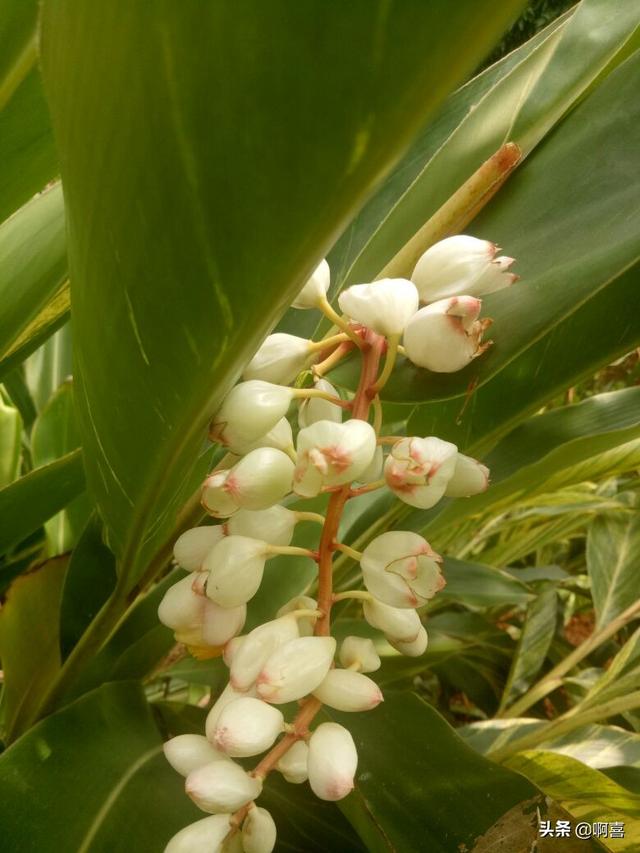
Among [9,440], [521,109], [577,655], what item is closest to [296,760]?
[521,109]

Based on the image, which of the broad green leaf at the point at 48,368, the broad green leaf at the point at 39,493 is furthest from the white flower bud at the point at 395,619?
the broad green leaf at the point at 48,368

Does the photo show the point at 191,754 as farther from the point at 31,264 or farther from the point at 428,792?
the point at 31,264

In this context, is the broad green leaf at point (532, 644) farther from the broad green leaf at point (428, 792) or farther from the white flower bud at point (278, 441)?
the white flower bud at point (278, 441)

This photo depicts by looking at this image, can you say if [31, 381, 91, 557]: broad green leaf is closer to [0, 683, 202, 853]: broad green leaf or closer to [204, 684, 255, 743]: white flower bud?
[0, 683, 202, 853]: broad green leaf

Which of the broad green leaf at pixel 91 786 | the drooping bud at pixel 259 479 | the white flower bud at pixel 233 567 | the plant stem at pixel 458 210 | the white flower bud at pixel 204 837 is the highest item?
the plant stem at pixel 458 210

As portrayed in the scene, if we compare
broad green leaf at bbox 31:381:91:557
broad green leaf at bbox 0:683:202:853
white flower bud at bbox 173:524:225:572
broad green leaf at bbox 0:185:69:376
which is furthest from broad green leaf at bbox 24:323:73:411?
white flower bud at bbox 173:524:225:572

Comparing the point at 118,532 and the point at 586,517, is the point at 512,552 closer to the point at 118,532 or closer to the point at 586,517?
the point at 586,517

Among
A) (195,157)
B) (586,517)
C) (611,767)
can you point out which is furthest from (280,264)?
(586,517)
